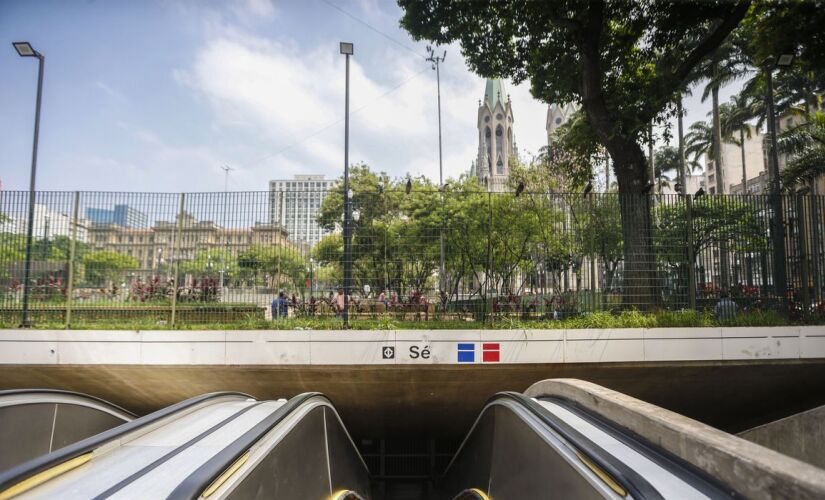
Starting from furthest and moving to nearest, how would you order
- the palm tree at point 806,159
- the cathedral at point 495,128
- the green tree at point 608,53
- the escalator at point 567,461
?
the cathedral at point 495,128 < the palm tree at point 806,159 < the green tree at point 608,53 < the escalator at point 567,461

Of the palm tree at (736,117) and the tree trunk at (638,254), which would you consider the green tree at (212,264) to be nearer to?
the tree trunk at (638,254)

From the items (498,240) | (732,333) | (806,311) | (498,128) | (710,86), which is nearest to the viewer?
(732,333)

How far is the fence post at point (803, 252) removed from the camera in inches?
399

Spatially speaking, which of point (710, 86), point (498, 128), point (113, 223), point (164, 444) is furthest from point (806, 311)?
point (498, 128)

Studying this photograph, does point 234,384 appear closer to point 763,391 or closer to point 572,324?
point 572,324

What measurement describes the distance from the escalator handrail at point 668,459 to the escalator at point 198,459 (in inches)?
102

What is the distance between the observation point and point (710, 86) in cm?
2720

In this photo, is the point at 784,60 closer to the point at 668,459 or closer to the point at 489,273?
the point at 489,273

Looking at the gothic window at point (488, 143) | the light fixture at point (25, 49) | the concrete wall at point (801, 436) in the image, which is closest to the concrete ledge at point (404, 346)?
the concrete wall at point (801, 436)

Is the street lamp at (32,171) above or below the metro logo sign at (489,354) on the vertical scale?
above

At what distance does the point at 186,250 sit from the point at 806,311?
47.2 ft

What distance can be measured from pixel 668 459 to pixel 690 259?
895 cm

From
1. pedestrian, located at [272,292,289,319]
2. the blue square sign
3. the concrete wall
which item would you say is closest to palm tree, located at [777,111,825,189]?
the concrete wall

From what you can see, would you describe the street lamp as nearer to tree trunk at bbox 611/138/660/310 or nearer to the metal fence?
the metal fence
